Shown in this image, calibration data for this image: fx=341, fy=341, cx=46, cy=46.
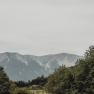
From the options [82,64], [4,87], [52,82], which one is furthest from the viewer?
[4,87]

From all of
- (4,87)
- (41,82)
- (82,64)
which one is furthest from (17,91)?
(41,82)

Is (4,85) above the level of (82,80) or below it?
below

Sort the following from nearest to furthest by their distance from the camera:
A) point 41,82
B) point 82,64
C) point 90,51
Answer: point 82,64 < point 90,51 < point 41,82

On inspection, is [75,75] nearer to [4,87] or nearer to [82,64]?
[82,64]

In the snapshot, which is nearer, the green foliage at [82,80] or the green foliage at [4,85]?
the green foliage at [82,80]

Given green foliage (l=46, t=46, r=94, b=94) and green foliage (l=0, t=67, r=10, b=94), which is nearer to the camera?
green foliage (l=46, t=46, r=94, b=94)

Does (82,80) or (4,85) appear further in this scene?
(4,85)

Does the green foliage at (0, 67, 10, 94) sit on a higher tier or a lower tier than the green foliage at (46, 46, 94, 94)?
lower

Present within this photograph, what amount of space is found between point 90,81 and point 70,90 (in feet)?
17.6

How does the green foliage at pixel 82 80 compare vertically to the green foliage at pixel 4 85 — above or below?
above

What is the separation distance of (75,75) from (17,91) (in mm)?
29881

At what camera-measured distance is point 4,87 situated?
103m

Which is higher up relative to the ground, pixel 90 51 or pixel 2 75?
pixel 90 51

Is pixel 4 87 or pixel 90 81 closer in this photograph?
pixel 90 81
